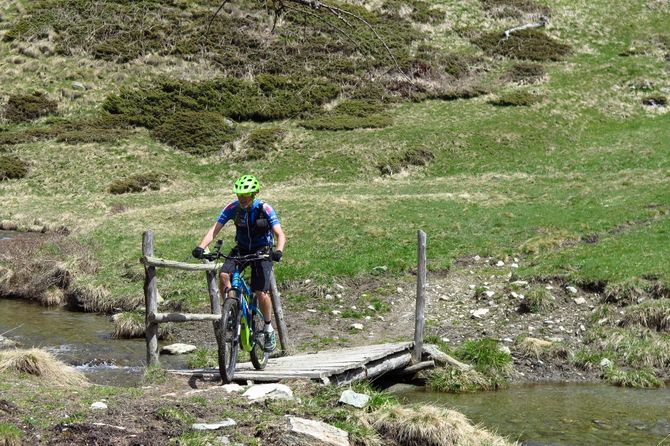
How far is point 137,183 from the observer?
39.5 metres

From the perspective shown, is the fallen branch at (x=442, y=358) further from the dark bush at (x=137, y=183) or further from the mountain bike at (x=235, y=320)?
the dark bush at (x=137, y=183)

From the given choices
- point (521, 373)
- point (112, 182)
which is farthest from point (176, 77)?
point (521, 373)

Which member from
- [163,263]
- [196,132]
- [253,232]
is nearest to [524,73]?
[196,132]

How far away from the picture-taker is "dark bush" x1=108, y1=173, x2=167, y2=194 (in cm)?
3894

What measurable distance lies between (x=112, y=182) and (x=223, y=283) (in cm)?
3034

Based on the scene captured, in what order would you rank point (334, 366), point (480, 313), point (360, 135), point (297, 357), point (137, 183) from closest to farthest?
point (334, 366), point (297, 357), point (480, 313), point (137, 183), point (360, 135)

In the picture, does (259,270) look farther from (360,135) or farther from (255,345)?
(360,135)

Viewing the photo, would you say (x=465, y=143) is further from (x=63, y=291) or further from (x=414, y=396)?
(x=414, y=396)

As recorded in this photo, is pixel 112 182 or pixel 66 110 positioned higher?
pixel 66 110

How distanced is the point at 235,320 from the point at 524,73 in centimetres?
4950

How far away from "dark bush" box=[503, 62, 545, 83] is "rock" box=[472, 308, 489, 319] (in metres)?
40.4

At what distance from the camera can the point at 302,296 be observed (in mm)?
20125

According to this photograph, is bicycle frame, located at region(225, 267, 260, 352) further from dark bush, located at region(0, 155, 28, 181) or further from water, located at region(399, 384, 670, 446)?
dark bush, located at region(0, 155, 28, 181)

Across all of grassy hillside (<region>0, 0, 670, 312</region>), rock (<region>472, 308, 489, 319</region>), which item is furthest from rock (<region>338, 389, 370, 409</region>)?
grassy hillside (<region>0, 0, 670, 312</region>)
